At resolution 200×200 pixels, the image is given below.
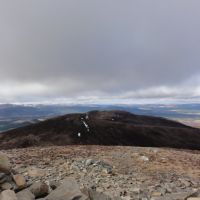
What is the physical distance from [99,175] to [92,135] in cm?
4080

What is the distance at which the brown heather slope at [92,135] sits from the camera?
180 feet

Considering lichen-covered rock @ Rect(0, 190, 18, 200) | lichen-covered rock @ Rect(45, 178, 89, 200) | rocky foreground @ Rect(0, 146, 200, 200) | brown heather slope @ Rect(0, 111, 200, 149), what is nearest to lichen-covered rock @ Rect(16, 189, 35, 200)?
rocky foreground @ Rect(0, 146, 200, 200)

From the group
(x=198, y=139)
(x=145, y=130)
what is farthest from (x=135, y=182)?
(x=198, y=139)

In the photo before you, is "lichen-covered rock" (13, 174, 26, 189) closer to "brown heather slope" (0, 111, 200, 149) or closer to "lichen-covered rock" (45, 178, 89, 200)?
"lichen-covered rock" (45, 178, 89, 200)

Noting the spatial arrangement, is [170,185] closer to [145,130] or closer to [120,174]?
[120,174]

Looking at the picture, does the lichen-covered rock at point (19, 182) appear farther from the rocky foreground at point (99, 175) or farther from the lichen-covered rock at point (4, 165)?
the lichen-covered rock at point (4, 165)

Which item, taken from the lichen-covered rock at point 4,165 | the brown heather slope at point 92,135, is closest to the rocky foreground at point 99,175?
the lichen-covered rock at point 4,165

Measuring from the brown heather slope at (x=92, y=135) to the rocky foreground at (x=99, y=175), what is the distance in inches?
1245

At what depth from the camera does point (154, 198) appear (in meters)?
14.6

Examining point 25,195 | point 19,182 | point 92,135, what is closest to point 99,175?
point 19,182

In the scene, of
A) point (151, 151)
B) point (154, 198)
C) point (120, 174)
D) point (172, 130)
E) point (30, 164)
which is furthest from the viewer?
point (172, 130)

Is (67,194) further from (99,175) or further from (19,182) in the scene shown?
(99,175)

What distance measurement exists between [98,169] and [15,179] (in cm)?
652

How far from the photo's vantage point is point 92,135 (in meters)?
58.2
